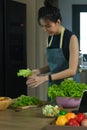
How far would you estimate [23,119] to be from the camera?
1.84m

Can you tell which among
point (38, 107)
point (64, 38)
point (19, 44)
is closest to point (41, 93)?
point (19, 44)

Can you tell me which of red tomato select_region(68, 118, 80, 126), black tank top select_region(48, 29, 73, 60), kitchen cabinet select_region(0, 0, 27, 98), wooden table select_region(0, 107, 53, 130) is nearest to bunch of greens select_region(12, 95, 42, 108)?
wooden table select_region(0, 107, 53, 130)

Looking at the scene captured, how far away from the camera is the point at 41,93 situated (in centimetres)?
525

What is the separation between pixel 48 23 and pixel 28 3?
2.55 metres

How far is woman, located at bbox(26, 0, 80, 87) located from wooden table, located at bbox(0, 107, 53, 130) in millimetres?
244

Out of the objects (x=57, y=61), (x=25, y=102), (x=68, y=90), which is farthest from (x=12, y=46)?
(x=68, y=90)

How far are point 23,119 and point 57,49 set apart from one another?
1.04 m

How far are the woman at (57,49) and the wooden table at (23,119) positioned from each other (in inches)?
9.6

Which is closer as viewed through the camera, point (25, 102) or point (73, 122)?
point (73, 122)

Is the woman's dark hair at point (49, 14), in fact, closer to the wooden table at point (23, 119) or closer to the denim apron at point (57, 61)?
the denim apron at point (57, 61)

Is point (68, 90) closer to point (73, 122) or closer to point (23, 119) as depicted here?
point (23, 119)

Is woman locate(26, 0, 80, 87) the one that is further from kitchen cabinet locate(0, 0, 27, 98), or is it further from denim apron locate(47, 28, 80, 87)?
kitchen cabinet locate(0, 0, 27, 98)

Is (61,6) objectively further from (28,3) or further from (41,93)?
(41,93)

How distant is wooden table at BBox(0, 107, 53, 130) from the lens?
1.64 meters
